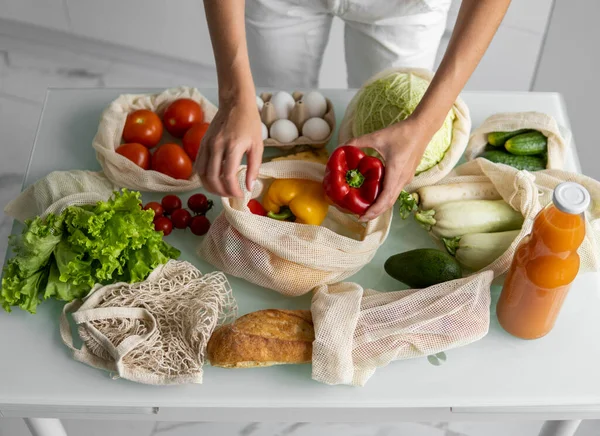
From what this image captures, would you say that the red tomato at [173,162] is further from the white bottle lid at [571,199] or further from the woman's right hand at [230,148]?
the white bottle lid at [571,199]

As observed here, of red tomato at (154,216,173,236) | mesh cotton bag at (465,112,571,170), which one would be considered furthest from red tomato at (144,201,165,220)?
mesh cotton bag at (465,112,571,170)

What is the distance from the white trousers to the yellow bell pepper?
1.48 feet

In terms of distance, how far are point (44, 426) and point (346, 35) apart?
112 cm

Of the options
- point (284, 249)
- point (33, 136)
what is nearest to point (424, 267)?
point (284, 249)

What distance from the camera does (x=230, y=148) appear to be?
1.24 meters

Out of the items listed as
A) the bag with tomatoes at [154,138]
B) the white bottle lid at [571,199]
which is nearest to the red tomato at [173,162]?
the bag with tomatoes at [154,138]

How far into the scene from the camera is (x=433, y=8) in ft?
5.15

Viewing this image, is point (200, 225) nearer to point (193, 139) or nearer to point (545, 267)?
point (193, 139)

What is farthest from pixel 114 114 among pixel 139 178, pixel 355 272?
pixel 355 272

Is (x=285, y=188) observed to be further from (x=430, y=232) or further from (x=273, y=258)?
(x=430, y=232)

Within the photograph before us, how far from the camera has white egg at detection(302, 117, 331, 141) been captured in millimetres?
1473

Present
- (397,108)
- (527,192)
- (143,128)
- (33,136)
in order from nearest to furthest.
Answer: (527,192) < (397,108) < (143,128) < (33,136)

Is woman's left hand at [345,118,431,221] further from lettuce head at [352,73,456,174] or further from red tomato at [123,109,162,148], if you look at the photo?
red tomato at [123,109,162,148]

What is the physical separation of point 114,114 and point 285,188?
438 mm
